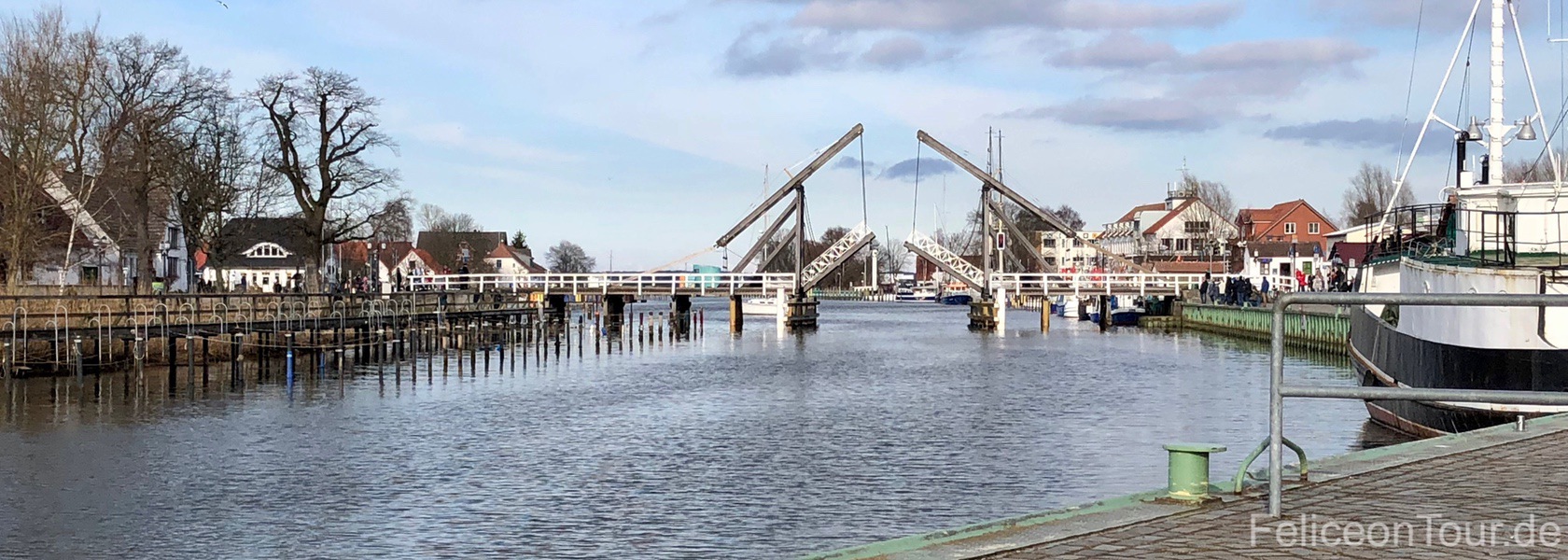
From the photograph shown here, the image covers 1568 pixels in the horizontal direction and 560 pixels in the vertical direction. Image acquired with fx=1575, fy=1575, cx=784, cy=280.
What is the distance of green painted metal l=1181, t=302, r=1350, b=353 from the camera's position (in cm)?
5125

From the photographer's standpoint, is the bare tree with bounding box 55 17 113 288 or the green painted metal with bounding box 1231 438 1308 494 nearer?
the green painted metal with bounding box 1231 438 1308 494

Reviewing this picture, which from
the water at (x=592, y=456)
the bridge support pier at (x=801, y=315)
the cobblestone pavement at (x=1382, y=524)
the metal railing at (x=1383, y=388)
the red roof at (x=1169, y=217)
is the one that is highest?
the red roof at (x=1169, y=217)

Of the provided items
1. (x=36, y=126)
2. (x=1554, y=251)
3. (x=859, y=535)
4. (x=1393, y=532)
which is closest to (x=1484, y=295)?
(x=1393, y=532)

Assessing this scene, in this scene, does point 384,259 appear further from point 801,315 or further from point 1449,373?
point 1449,373

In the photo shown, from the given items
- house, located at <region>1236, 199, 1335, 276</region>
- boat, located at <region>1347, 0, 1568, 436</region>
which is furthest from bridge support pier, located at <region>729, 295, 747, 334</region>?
boat, located at <region>1347, 0, 1568, 436</region>

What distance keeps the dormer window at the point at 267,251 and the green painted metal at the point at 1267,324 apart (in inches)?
3402

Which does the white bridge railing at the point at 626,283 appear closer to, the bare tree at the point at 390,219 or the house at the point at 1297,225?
the bare tree at the point at 390,219

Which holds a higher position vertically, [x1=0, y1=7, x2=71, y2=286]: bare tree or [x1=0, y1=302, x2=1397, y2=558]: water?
[x1=0, y1=7, x2=71, y2=286]: bare tree

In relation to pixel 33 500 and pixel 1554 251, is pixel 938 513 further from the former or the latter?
pixel 1554 251

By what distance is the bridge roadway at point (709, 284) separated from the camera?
82312mm

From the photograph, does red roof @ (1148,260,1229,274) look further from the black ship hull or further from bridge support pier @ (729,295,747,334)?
the black ship hull

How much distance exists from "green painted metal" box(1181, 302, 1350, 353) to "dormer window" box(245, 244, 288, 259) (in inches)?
3402

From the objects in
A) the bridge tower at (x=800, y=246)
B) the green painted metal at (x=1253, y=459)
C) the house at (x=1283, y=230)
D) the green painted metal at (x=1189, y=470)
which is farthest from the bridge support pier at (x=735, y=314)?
the green painted metal at (x=1189, y=470)

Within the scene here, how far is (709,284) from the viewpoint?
271 feet
